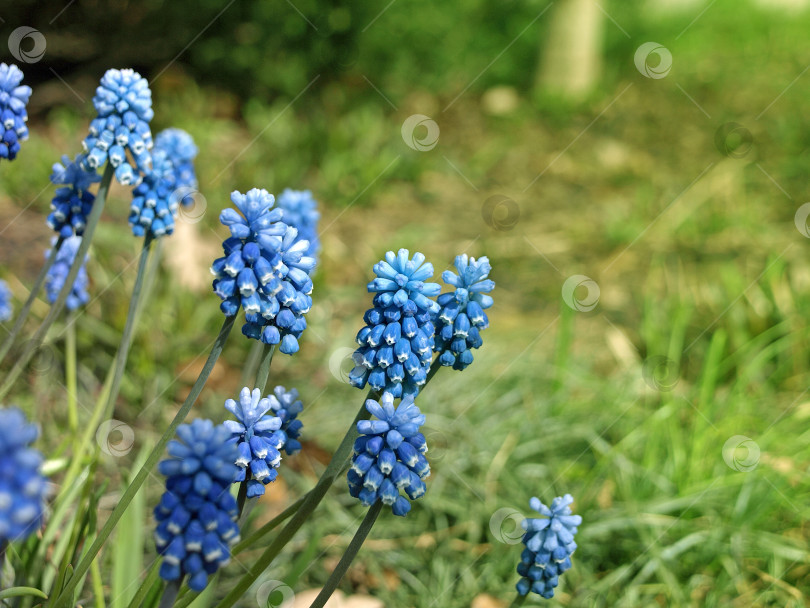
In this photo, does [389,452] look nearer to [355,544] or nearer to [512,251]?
[355,544]

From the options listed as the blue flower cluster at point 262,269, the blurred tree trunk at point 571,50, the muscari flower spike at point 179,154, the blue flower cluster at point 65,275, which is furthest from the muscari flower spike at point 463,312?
the blurred tree trunk at point 571,50

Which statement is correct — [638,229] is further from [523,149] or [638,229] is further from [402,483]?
[402,483]

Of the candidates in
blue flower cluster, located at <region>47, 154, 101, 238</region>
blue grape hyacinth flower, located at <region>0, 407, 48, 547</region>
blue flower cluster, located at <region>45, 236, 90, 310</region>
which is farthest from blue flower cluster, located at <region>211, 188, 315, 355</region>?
blue flower cluster, located at <region>45, 236, 90, 310</region>

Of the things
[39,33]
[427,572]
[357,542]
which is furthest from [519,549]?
[39,33]

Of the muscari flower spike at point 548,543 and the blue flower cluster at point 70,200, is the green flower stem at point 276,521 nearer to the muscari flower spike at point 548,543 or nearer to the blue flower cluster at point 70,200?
the muscari flower spike at point 548,543

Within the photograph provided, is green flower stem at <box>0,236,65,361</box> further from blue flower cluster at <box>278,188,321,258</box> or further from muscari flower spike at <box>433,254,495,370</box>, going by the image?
muscari flower spike at <box>433,254,495,370</box>
